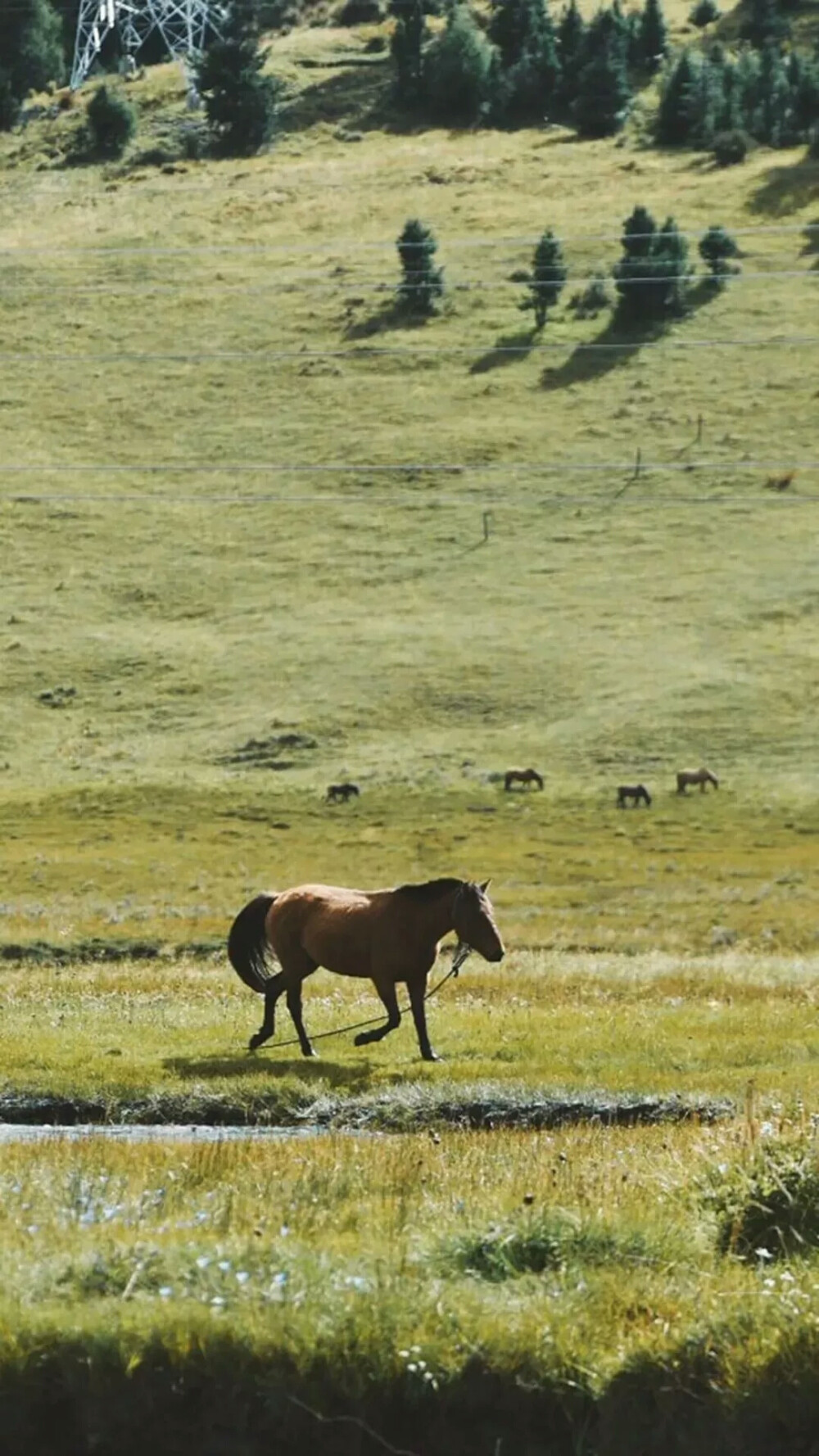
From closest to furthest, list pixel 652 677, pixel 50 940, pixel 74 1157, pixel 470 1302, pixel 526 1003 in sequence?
pixel 470 1302, pixel 74 1157, pixel 526 1003, pixel 50 940, pixel 652 677

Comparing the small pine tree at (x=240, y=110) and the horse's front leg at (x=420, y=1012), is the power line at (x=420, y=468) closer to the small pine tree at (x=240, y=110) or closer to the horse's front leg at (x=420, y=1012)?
the small pine tree at (x=240, y=110)

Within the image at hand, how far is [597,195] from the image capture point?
166375 mm

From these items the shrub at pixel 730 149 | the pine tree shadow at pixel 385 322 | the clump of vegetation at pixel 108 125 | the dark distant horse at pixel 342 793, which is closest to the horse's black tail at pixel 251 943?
the dark distant horse at pixel 342 793

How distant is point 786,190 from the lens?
161375mm

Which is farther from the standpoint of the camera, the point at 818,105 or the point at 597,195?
the point at 818,105

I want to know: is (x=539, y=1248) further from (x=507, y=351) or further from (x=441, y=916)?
(x=507, y=351)

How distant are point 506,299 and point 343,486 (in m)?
32.7

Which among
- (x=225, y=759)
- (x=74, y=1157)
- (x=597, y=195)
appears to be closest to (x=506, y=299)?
(x=597, y=195)

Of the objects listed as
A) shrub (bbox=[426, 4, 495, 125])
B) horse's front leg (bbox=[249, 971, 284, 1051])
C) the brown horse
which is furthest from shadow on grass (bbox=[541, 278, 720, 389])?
the brown horse

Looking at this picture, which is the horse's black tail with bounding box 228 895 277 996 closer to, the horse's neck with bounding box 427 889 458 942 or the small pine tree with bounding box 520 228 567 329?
the horse's neck with bounding box 427 889 458 942

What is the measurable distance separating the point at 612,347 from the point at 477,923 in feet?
382

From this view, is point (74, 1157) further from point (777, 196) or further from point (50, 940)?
point (777, 196)

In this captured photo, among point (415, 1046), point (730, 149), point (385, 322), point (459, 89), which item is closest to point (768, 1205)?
point (415, 1046)

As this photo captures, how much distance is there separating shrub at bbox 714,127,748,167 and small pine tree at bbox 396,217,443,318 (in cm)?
3270
